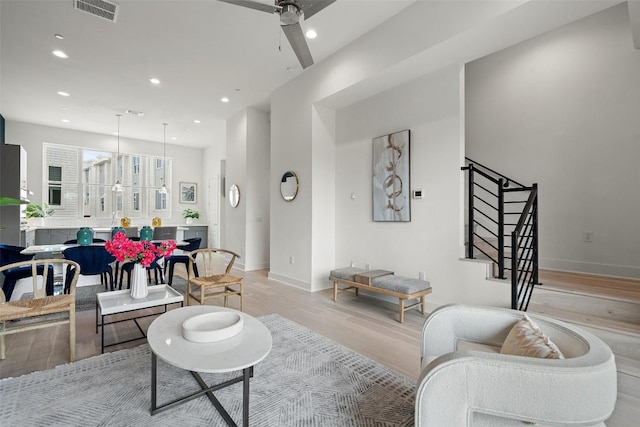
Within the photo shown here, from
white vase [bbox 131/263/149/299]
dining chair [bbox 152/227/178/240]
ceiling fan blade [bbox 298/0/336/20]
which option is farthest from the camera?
dining chair [bbox 152/227/178/240]

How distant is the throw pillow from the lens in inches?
47.4

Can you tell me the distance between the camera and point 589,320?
244 centimetres

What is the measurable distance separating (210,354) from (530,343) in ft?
5.16

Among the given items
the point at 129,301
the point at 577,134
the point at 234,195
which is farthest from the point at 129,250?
the point at 577,134

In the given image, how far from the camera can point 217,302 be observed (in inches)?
160

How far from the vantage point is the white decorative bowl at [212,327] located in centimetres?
173

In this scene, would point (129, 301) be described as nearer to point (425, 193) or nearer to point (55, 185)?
point (425, 193)

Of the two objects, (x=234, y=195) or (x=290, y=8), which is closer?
(x=290, y=8)

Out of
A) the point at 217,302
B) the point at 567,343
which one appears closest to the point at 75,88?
the point at 217,302

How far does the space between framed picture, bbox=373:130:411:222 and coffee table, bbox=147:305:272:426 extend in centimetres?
256

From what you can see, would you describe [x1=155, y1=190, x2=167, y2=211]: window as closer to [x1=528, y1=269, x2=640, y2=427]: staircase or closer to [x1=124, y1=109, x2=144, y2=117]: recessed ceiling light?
[x1=124, y1=109, x2=144, y2=117]: recessed ceiling light

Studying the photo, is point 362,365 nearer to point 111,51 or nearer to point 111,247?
point 111,247

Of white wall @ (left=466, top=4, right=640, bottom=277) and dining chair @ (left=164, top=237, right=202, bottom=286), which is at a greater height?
white wall @ (left=466, top=4, right=640, bottom=277)

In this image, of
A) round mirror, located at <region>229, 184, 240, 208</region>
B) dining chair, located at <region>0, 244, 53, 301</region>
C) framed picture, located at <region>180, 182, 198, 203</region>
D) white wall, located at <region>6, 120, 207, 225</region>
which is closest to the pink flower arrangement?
dining chair, located at <region>0, 244, 53, 301</region>
